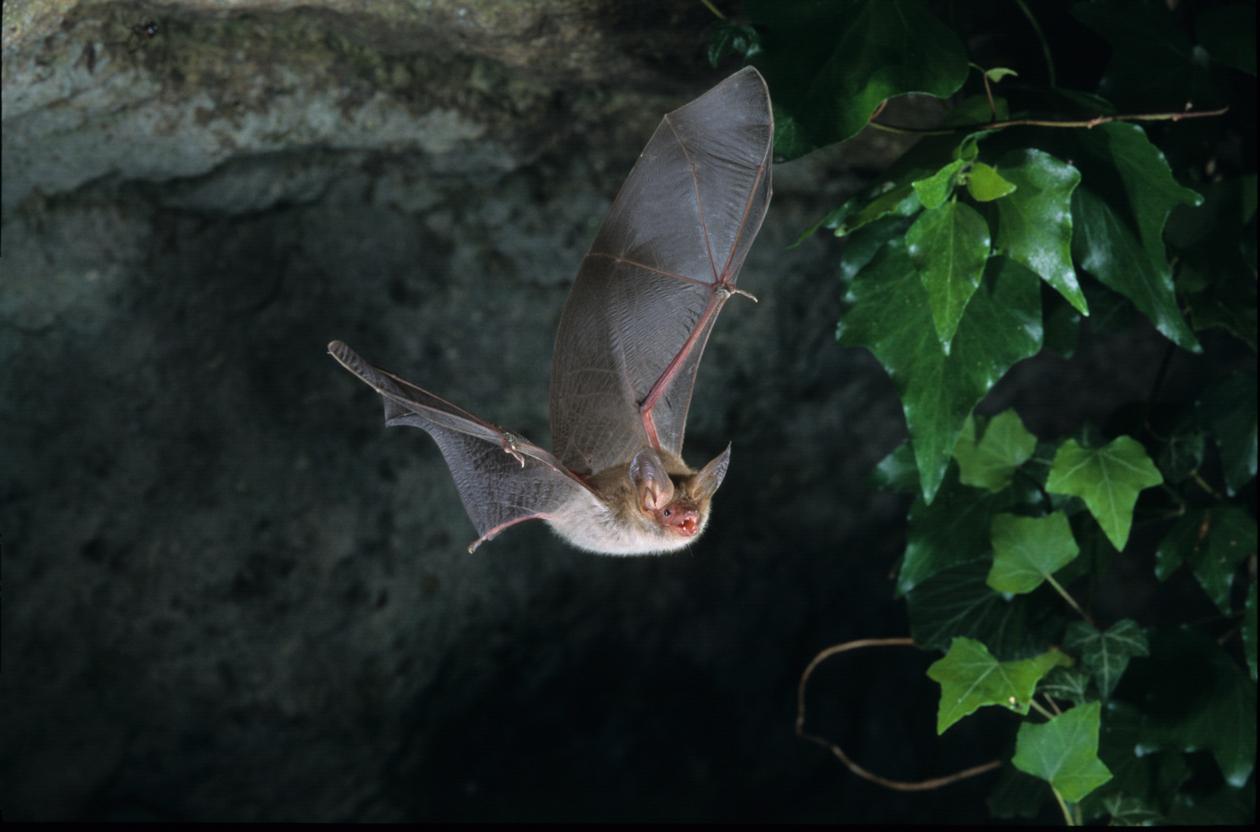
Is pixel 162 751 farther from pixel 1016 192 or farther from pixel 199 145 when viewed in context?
pixel 1016 192

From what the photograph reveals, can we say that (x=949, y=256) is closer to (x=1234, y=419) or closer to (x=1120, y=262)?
(x=1120, y=262)

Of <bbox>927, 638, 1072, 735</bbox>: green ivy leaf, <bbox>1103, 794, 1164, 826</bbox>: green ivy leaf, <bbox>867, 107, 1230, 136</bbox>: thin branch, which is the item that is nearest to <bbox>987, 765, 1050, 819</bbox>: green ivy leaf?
<bbox>1103, 794, 1164, 826</bbox>: green ivy leaf

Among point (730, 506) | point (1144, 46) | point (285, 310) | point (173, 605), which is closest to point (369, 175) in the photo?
point (285, 310)

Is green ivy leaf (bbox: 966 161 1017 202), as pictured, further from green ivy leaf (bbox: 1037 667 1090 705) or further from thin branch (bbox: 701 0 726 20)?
green ivy leaf (bbox: 1037 667 1090 705)

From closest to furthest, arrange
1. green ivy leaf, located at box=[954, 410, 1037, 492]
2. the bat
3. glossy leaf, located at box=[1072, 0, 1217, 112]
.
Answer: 1. the bat
2. glossy leaf, located at box=[1072, 0, 1217, 112]
3. green ivy leaf, located at box=[954, 410, 1037, 492]

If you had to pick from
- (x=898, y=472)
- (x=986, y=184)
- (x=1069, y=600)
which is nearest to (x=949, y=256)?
(x=986, y=184)

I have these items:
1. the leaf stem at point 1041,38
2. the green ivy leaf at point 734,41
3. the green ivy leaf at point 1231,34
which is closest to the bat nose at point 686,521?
the green ivy leaf at point 734,41

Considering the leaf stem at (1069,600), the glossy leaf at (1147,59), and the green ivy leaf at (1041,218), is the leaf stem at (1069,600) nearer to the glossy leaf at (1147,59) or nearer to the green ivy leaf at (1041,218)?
the green ivy leaf at (1041,218)
